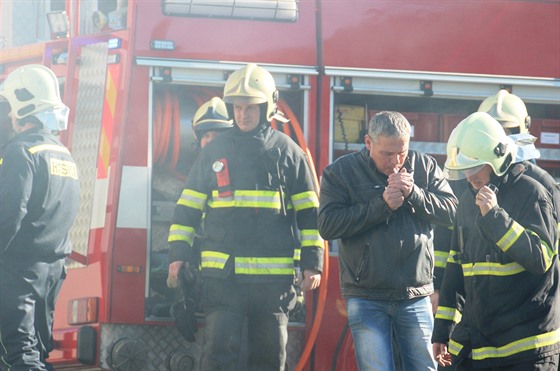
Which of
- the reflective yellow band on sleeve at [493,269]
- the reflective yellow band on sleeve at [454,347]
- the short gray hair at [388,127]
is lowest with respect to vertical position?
the reflective yellow band on sleeve at [454,347]

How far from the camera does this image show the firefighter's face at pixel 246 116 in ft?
20.6

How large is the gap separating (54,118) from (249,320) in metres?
1.66

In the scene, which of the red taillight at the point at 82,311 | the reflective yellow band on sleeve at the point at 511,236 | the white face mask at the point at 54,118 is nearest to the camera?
the reflective yellow band on sleeve at the point at 511,236

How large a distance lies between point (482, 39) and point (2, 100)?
312 centimetres

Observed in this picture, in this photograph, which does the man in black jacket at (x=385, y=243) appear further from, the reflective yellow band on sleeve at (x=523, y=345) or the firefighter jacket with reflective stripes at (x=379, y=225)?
the reflective yellow band on sleeve at (x=523, y=345)

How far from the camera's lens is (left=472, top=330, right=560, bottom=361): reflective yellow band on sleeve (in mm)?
4805

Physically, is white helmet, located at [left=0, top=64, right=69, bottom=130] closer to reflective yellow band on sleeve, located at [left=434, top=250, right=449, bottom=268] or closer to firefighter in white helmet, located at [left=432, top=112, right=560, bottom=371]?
reflective yellow band on sleeve, located at [left=434, top=250, right=449, bottom=268]

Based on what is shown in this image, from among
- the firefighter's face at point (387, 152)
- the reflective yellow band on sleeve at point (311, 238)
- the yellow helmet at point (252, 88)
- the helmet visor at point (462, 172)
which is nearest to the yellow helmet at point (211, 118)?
the yellow helmet at point (252, 88)

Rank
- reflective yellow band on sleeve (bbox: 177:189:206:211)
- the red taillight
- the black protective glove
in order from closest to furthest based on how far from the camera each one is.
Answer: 1. reflective yellow band on sleeve (bbox: 177:189:206:211)
2. the black protective glove
3. the red taillight

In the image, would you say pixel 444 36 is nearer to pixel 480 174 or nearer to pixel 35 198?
pixel 480 174

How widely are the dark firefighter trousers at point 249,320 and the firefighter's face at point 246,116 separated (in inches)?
Answer: 34.0

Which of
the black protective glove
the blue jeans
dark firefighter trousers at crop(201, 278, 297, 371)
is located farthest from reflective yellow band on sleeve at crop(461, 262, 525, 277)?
the black protective glove

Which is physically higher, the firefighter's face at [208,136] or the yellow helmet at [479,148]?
the firefighter's face at [208,136]

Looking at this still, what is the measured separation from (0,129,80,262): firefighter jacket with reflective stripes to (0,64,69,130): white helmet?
153mm
